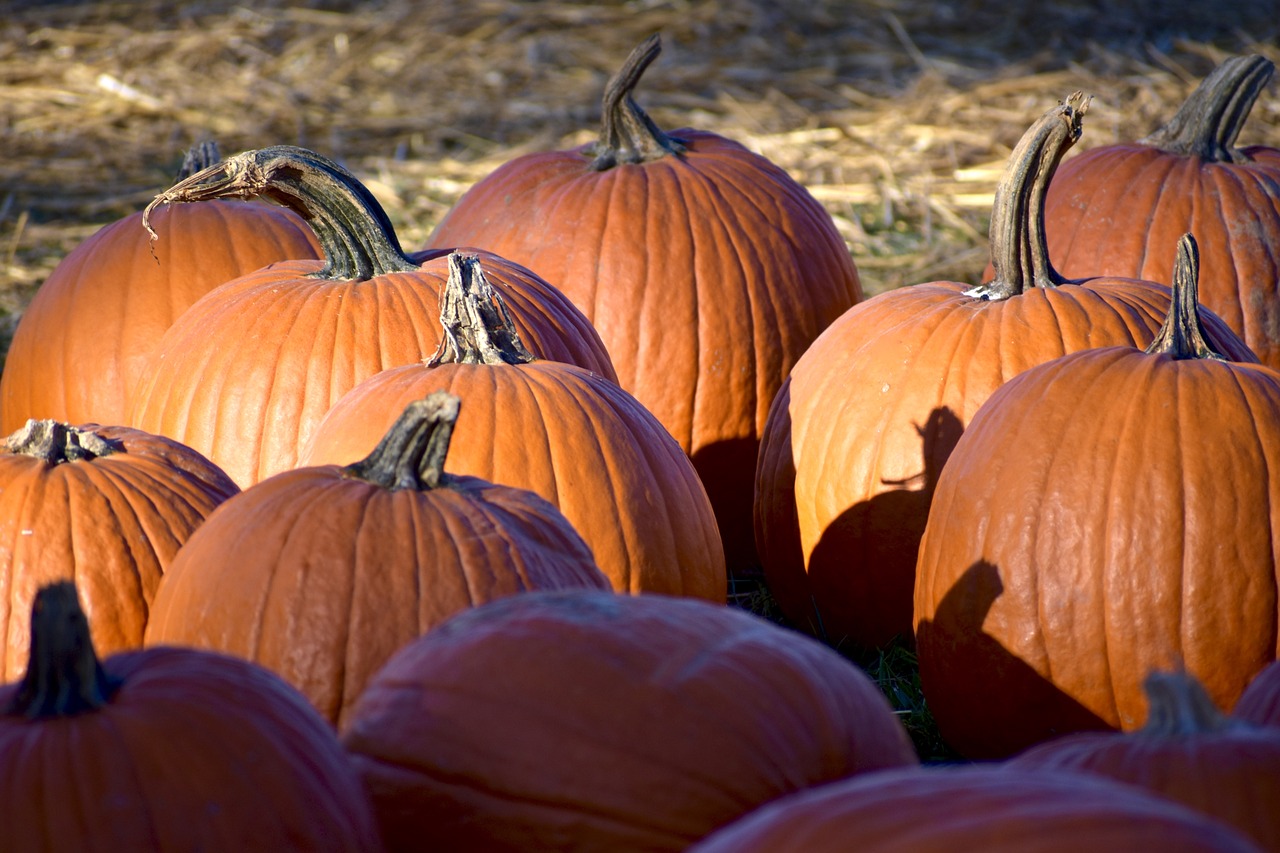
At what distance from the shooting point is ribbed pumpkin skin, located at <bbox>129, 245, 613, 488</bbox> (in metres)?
3.04

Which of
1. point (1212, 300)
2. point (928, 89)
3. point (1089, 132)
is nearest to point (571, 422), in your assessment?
point (1212, 300)

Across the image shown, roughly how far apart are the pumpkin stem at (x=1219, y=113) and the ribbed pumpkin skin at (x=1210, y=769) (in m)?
3.02

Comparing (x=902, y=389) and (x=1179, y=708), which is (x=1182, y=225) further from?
(x=1179, y=708)

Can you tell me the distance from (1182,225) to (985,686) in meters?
1.89

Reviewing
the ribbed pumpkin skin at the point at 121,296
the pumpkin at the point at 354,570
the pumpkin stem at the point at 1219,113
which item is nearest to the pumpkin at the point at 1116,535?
the pumpkin at the point at 354,570

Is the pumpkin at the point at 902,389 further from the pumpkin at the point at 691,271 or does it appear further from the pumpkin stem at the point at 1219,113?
the pumpkin stem at the point at 1219,113

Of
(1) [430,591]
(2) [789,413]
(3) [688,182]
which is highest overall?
(3) [688,182]

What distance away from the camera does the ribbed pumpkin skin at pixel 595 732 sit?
1478 millimetres

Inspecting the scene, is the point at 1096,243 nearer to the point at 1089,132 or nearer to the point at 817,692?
the point at 817,692

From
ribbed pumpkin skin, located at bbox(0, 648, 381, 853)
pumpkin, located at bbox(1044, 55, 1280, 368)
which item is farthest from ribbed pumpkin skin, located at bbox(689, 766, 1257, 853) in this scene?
pumpkin, located at bbox(1044, 55, 1280, 368)

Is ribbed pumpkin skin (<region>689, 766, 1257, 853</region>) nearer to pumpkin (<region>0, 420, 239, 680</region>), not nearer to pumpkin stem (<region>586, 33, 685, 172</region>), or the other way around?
pumpkin (<region>0, 420, 239, 680</region>)

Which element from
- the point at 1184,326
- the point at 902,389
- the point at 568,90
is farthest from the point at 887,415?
the point at 568,90

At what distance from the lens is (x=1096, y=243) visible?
3990 millimetres

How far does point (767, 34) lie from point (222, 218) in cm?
720
